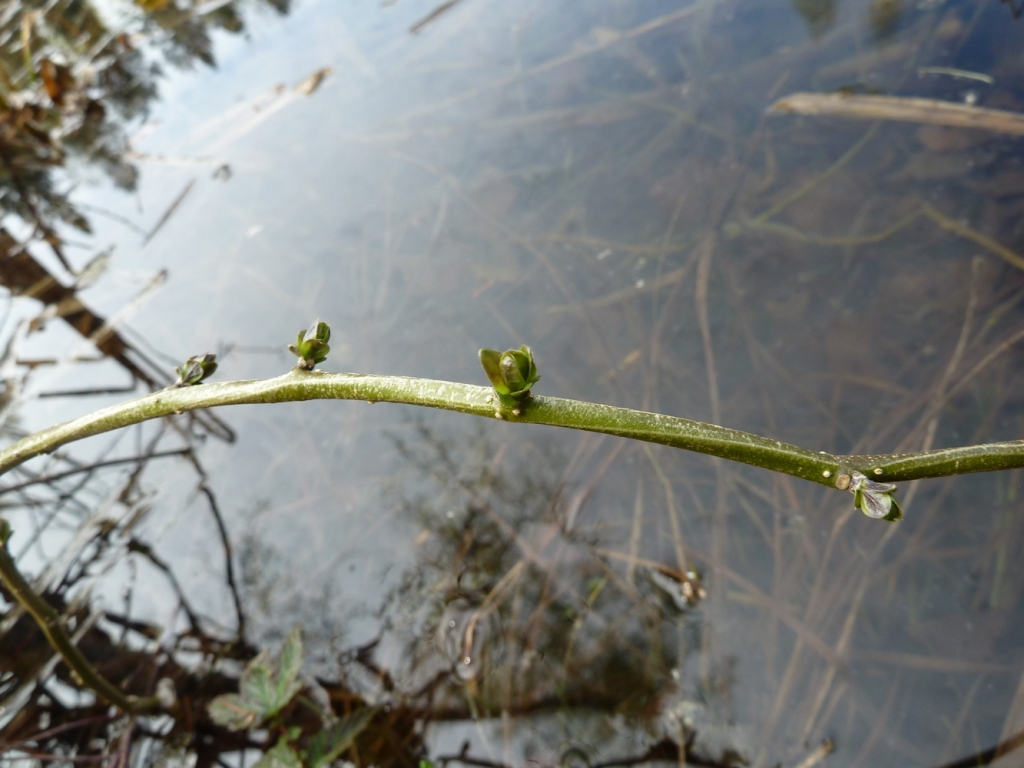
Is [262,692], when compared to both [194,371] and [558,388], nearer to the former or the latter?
[194,371]

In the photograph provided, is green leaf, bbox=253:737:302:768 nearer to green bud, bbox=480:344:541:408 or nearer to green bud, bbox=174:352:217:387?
green bud, bbox=174:352:217:387

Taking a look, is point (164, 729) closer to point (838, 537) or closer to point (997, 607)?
point (838, 537)

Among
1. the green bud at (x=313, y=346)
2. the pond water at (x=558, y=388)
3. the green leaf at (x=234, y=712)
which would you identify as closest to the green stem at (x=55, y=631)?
the pond water at (x=558, y=388)

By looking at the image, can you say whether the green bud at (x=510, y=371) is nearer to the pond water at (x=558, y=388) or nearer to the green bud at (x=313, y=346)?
the green bud at (x=313, y=346)

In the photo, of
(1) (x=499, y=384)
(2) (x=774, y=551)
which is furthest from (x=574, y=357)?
(1) (x=499, y=384)

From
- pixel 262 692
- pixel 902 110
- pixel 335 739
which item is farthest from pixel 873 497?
pixel 902 110

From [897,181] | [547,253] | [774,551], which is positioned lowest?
[774,551]
